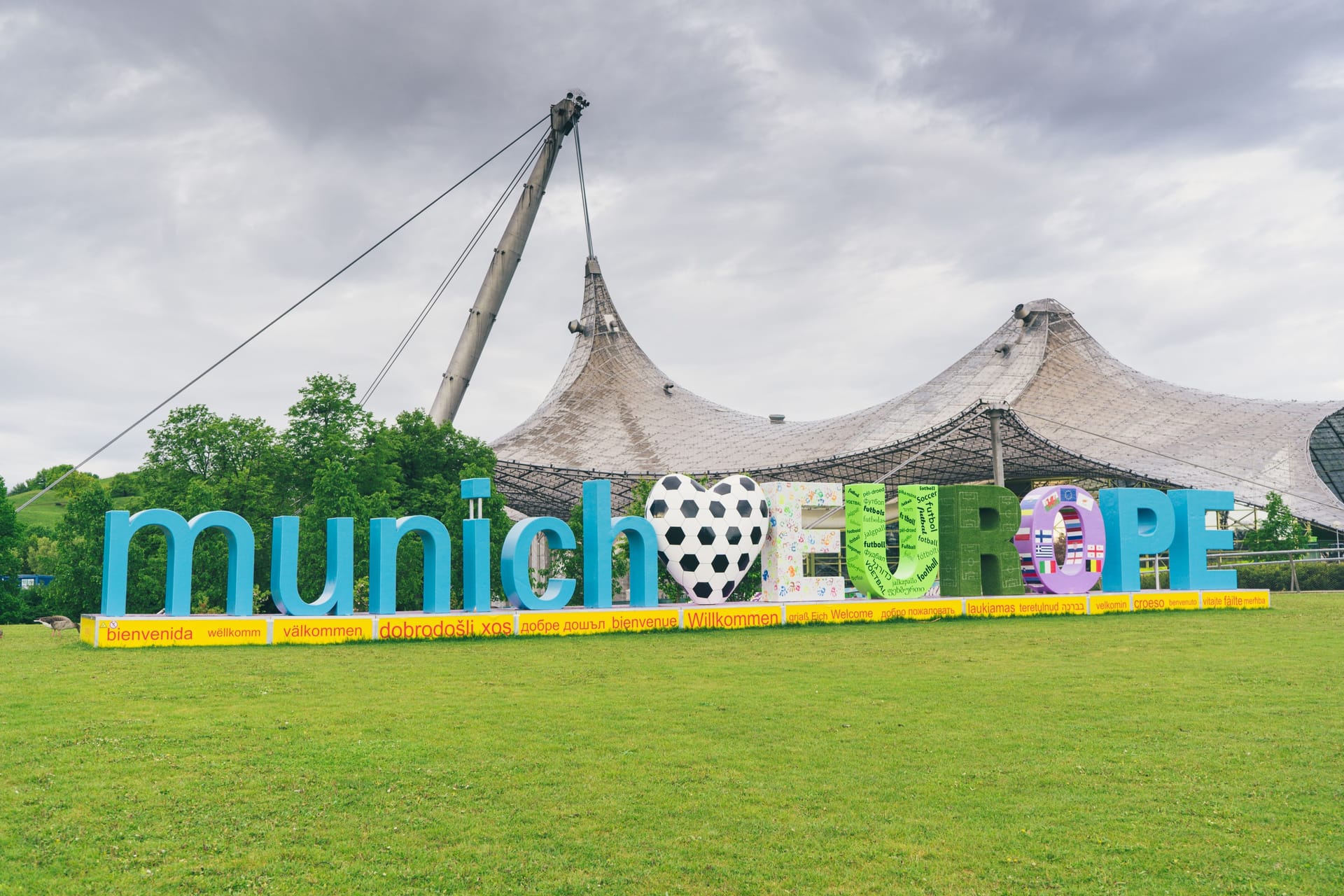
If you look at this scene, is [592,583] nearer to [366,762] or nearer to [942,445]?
[366,762]

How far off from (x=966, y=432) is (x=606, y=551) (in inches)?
1287

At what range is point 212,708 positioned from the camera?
11055 mm

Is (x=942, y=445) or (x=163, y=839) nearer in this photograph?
(x=163, y=839)

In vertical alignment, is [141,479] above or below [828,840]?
above

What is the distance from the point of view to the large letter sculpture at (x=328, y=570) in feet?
62.6

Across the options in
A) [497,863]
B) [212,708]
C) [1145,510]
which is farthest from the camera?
[1145,510]

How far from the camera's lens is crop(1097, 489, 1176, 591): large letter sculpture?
26.1 meters

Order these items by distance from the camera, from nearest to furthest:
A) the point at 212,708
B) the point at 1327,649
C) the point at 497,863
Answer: the point at 497,863 → the point at 212,708 → the point at 1327,649

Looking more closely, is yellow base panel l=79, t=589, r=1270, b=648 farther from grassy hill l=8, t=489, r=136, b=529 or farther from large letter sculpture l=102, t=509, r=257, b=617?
grassy hill l=8, t=489, r=136, b=529

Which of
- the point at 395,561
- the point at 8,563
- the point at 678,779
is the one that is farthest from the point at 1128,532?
the point at 8,563

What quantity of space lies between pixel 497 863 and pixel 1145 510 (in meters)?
25.4

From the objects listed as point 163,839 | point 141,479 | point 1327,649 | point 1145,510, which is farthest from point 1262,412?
point 163,839

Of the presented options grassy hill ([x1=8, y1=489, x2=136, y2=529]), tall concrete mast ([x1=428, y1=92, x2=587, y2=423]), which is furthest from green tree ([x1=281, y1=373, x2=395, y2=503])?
grassy hill ([x1=8, y1=489, x2=136, y2=529])

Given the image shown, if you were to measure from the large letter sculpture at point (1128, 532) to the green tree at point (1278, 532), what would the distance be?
82.4ft
